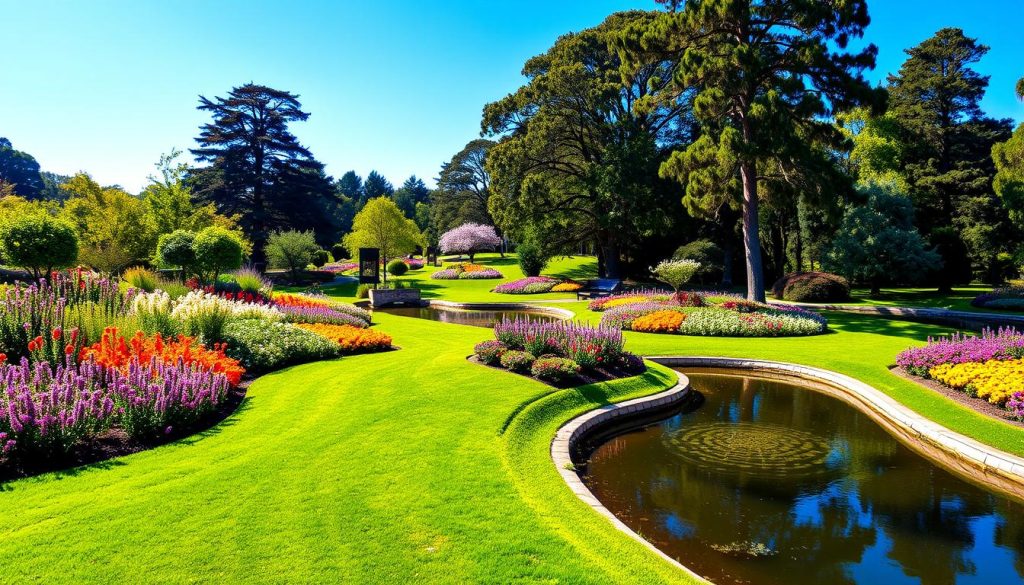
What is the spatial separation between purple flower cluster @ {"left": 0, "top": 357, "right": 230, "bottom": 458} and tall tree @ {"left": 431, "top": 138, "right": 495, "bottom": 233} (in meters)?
60.5

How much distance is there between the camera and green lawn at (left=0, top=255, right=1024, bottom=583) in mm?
4340

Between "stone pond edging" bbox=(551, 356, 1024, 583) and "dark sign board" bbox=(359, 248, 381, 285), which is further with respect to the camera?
"dark sign board" bbox=(359, 248, 381, 285)

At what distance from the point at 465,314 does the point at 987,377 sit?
19.5 meters

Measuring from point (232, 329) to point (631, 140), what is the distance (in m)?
27.9

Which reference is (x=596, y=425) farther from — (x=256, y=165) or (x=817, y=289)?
(x=256, y=165)

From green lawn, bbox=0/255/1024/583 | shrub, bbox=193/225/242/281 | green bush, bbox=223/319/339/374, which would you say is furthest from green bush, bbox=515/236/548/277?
green lawn, bbox=0/255/1024/583

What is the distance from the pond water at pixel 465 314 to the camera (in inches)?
925

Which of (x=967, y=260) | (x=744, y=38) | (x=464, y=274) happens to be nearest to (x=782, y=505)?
(x=744, y=38)

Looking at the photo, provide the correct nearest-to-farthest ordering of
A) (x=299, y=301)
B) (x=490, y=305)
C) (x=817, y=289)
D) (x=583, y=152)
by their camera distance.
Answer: (x=299, y=301)
(x=817, y=289)
(x=490, y=305)
(x=583, y=152)

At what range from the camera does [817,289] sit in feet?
85.1

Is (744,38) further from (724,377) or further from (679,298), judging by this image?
(724,377)

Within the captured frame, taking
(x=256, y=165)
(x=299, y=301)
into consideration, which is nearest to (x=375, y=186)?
(x=256, y=165)

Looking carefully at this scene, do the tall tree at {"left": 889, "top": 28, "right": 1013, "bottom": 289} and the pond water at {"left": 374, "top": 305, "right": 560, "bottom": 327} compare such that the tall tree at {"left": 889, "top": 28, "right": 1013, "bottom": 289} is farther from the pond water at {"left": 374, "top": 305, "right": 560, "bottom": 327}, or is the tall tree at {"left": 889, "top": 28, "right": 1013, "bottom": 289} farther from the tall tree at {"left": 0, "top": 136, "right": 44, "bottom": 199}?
the tall tree at {"left": 0, "top": 136, "right": 44, "bottom": 199}

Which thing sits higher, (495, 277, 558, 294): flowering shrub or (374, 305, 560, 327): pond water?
(495, 277, 558, 294): flowering shrub
